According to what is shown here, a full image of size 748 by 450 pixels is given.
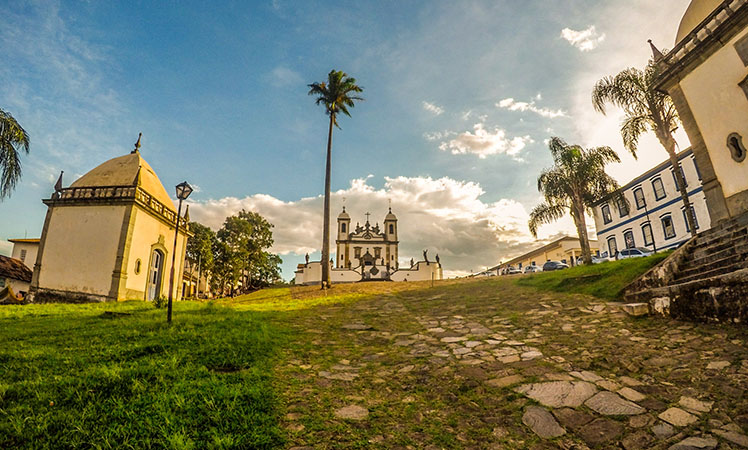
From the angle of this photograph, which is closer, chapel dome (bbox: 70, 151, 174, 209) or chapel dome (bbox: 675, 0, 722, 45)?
chapel dome (bbox: 675, 0, 722, 45)

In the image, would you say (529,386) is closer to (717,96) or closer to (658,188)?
(717,96)

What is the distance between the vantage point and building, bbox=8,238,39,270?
113ft

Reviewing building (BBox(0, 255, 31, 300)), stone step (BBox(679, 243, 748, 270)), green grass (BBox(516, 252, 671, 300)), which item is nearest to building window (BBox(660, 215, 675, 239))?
green grass (BBox(516, 252, 671, 300))

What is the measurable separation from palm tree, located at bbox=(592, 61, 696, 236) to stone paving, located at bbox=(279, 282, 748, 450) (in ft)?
38.4

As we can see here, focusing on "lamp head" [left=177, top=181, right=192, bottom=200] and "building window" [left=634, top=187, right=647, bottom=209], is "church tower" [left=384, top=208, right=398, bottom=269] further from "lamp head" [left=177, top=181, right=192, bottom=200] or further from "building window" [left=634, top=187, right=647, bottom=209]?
"lamp head" [left=177, top=181, right=192, bottom=200]

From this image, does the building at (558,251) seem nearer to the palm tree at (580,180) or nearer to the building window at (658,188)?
the building window at (658,188)

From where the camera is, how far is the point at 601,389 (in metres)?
3.84

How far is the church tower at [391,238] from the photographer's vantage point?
56969 millimetres

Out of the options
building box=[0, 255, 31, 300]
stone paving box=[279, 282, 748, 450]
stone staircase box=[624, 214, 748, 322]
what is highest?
building box=[0, 255, 31, 300]

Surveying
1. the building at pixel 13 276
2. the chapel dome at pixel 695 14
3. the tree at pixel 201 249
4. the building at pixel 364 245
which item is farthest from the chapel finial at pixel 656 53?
the building at pixel 364 245

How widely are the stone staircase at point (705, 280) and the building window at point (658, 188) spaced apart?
1017 inches

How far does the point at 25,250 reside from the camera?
1377 inches

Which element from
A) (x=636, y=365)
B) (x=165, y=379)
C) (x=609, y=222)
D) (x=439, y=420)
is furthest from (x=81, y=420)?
(x=609, y=222)

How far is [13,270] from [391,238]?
4420 cm
